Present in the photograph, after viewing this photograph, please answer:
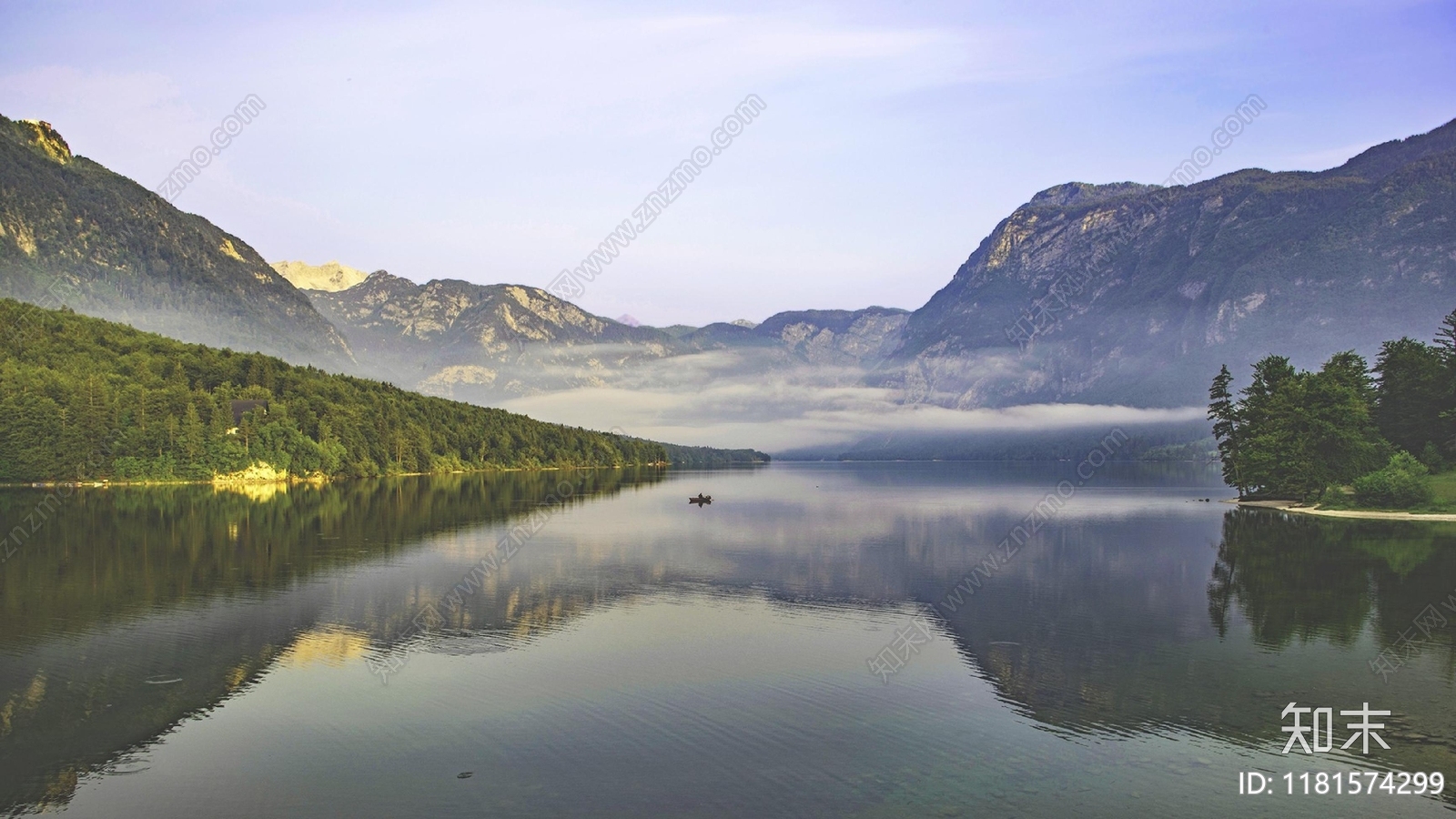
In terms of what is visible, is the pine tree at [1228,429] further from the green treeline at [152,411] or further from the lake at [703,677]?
the green treeline at [152,411]

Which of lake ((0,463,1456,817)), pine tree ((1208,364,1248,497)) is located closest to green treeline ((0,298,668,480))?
lake ((0,463,1456,817))

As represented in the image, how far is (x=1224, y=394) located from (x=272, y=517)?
116694mm

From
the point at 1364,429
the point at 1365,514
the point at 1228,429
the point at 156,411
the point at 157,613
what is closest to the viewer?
the point at 157,613

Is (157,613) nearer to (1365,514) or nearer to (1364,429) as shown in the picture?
(1365,514)

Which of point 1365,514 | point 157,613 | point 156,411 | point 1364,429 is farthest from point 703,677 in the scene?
point 156,411

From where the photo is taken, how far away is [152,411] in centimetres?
13038

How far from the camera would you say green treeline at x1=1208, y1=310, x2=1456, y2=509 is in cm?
8969

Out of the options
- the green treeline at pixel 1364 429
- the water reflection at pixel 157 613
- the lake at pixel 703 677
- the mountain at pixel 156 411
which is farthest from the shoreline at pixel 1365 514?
the mountain at pixel 156 411

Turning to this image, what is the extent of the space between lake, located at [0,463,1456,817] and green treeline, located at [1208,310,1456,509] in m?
29.2

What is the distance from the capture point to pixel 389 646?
33.7 meters

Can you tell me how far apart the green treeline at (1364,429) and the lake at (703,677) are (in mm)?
29206

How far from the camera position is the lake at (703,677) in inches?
785

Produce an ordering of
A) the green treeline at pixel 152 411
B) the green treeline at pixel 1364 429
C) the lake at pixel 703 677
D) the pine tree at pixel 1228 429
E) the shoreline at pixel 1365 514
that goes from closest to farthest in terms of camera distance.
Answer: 1. the lake at pixel 703 677
2. the shoreline at pixel 1365 514
3. the green treeline at pixel 1364 429
4. the pine tree at pixel 1228 429
5. the green treeline at pixel 152 411

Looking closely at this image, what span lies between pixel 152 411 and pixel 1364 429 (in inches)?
6335
